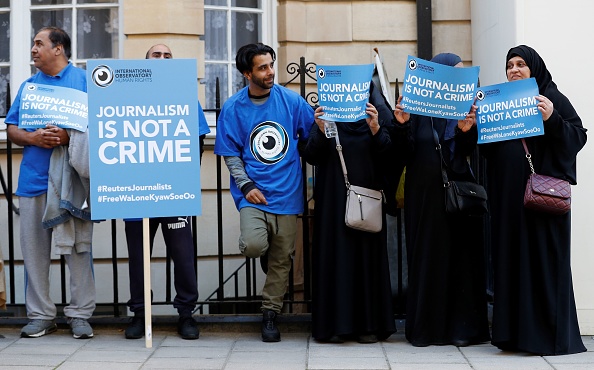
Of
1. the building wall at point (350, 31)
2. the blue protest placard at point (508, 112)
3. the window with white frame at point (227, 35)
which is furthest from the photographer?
the window with white frame at point (227, 35)

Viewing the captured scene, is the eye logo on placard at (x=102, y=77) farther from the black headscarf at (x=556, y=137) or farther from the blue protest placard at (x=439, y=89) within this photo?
the black headscarf at (x=556, y=137)

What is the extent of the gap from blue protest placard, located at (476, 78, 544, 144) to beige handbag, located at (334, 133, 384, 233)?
2.70 feet

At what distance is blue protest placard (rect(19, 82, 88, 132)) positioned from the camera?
7.21 m

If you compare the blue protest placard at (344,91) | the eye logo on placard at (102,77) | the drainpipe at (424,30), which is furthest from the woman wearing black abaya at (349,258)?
the drainpipe at (424,30)

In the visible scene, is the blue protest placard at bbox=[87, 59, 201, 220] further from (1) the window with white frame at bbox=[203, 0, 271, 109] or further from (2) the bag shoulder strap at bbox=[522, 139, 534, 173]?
(1) the window with white frame at bbox=[203, 0, 271, 109]

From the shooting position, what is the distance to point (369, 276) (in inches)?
285

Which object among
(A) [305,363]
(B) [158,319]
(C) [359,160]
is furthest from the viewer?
(B) [158,319]

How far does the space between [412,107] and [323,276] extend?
1335mm

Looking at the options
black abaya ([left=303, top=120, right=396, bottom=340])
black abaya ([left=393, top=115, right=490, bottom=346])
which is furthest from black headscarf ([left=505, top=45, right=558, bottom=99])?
black abaya ([left=303, top=120, right=396, bottom=340])

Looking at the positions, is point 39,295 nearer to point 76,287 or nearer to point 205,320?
point 76,287

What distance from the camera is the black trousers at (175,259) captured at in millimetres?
7465

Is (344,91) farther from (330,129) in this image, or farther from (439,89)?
(439,89)

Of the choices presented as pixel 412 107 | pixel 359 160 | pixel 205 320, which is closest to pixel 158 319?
pixel 205 320

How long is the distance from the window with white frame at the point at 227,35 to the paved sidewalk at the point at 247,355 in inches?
147
